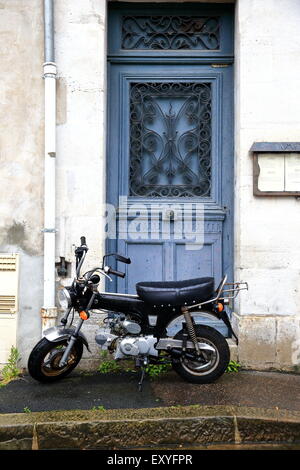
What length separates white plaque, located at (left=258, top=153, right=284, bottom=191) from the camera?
5082mm

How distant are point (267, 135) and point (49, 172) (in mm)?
2253

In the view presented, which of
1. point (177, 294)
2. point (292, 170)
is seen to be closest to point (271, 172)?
point (292, 170)

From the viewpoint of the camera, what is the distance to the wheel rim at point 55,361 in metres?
4.49

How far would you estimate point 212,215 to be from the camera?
18.0ft

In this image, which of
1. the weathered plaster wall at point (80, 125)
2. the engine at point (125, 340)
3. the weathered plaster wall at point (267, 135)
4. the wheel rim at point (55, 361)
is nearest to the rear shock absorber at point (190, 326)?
the engine at point (125, 340)

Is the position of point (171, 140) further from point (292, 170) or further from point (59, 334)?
point (59, 334)

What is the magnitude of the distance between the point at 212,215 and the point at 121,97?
1.63 metres

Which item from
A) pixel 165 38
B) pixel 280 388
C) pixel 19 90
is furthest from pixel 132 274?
pixel 165 38

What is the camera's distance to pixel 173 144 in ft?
18.1

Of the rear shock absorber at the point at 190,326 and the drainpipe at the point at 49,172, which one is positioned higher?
the drainpipe at the point at 49,172

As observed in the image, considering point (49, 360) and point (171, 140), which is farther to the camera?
point (171, 140)

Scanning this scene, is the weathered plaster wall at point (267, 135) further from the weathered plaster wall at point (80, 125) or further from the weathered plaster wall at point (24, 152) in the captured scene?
the weathered plaster wall at point (24, 152)

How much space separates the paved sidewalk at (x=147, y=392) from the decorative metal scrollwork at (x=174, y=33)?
3.51 metres
